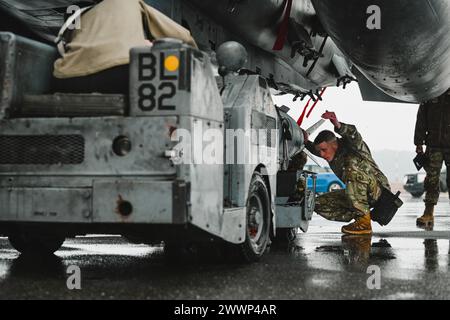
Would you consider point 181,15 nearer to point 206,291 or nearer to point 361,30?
point 361,30

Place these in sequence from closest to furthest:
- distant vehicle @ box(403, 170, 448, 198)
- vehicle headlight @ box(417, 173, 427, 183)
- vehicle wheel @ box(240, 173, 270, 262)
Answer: vehicle wheel @ box(240, 173, 270, 262), distant vehicle @ box(403, 170, 448, 198), vehicle headlight @ box(417, 173, 427, 183)

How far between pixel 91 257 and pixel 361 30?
3369 millimetres

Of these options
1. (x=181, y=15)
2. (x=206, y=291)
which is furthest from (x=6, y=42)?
(x=181, y=15)

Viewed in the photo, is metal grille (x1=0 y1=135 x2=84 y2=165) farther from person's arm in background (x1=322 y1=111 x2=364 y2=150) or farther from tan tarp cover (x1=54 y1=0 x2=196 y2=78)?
person's arm in background (x1=322 y1=111 x2=364 y2=150)

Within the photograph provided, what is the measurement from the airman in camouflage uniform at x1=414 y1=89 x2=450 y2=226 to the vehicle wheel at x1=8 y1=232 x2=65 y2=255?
18.7 ft

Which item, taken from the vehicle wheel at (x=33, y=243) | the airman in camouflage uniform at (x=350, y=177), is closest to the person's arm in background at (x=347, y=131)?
the airman in camouflage uniform at (x=350, y=177)

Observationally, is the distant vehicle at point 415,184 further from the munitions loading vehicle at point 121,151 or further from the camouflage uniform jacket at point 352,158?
the munitions loading vehicle at point 121,151

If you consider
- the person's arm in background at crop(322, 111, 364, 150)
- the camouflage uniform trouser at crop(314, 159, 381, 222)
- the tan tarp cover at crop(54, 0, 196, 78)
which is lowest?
the camouflage uniform trouser at crop(314, 159, 381, 222)

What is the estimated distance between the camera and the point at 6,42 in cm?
396

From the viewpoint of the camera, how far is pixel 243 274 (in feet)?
13.8

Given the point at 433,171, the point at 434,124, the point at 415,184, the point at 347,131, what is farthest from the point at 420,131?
the point at 415,184

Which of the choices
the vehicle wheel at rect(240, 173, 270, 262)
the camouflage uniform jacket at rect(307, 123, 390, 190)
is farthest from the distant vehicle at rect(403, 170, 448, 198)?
the vehicle wheel at rect(240, 173, 270, 262)

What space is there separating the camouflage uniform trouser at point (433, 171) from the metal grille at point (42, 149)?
664 centimetres

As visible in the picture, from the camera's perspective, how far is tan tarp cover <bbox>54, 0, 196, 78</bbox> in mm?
3949
